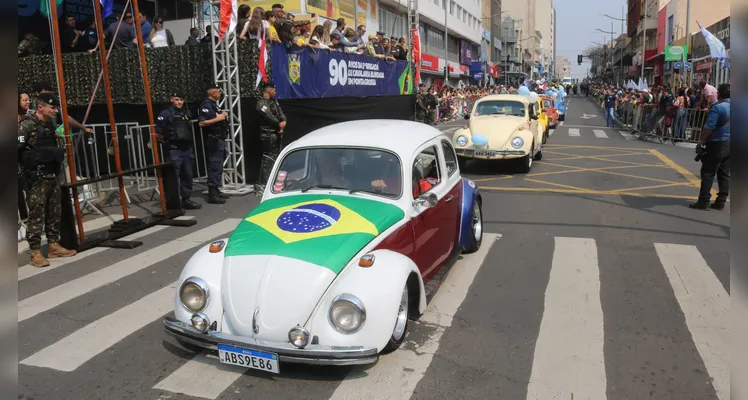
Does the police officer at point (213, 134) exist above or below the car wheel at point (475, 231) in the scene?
above

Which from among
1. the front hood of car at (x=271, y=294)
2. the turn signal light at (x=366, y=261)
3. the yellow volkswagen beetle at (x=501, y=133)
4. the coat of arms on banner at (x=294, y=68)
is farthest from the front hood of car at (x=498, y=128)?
the front hood of car at (x=271, y=294)

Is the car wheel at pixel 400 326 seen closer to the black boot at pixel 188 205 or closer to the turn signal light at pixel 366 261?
the turn signal light at pixel 366 261

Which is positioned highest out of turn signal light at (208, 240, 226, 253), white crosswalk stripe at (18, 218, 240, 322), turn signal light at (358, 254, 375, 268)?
turn signal light at (208, 240, 226, 253)

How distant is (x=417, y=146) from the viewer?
229 inches

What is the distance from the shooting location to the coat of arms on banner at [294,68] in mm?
12828

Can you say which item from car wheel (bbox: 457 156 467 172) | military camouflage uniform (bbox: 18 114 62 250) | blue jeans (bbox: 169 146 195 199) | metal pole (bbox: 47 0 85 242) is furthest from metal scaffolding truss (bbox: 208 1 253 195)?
car wheel (bbox: 457 156 467 172)

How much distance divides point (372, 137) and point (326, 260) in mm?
1829

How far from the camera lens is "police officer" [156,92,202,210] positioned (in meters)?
9.63

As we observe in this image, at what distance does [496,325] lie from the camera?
16.9 feet

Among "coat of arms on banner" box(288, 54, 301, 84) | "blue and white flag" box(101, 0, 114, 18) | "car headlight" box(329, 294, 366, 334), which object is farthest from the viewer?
"coat of arms on banner" box(288, 54, 301, 84)

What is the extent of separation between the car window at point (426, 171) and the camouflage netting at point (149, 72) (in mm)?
6685

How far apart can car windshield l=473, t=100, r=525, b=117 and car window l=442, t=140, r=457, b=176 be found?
8619 millimetres

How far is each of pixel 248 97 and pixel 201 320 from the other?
28.0ft

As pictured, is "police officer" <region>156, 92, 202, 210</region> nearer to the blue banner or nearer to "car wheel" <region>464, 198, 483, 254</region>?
the blue banner
